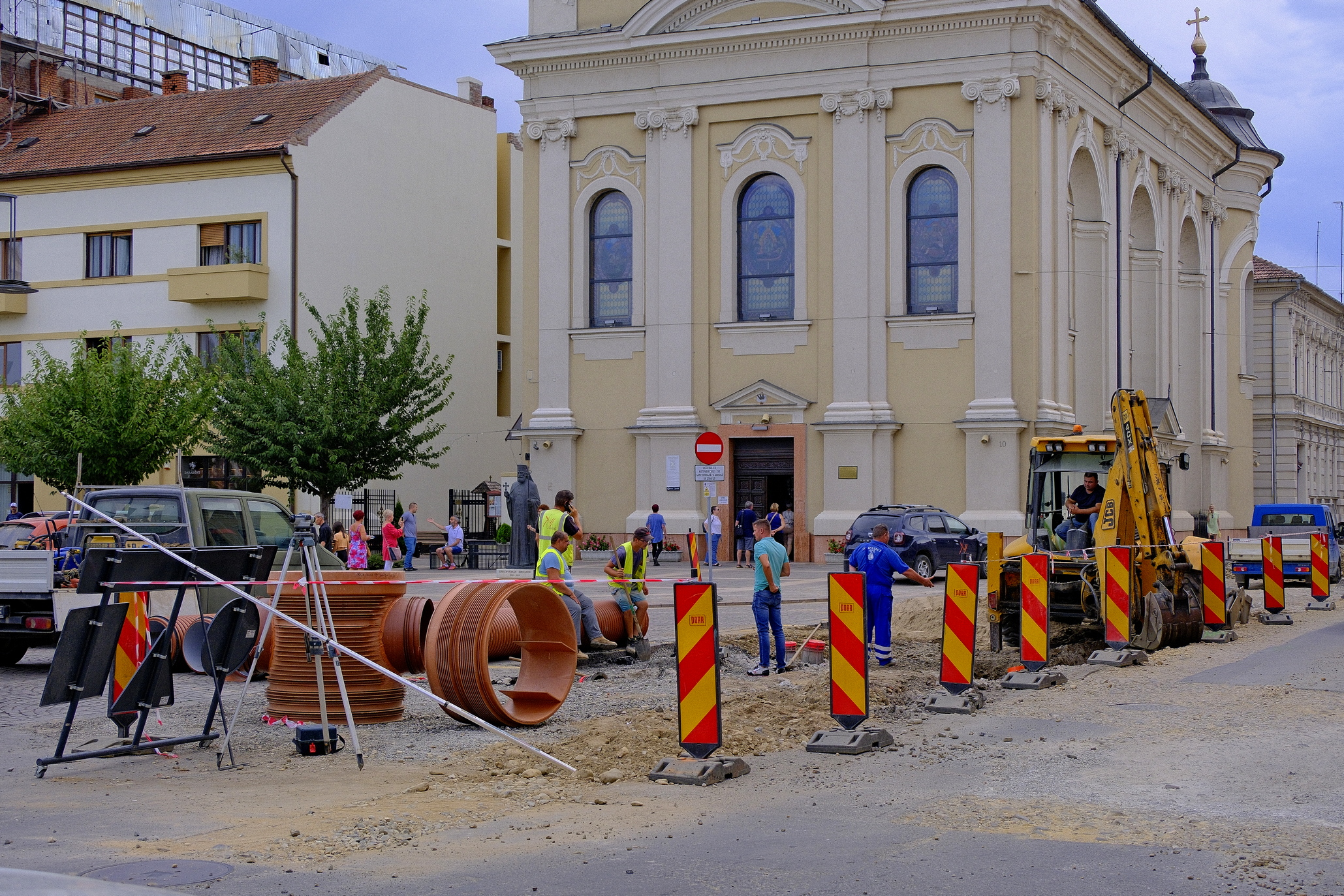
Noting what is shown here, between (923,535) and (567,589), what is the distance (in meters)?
16.7

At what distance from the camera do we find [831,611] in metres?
11.1

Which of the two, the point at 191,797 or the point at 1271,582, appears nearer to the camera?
the point at 191,797

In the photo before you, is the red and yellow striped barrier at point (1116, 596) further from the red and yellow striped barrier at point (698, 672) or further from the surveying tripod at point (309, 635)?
the surveying tripod at point (309, 635)

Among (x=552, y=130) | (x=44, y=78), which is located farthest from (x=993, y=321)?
(x=44, y=78)

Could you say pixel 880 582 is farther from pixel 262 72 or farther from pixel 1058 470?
pixel 262 72

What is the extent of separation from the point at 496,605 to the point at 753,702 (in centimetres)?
247

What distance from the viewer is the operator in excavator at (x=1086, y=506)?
1858cm

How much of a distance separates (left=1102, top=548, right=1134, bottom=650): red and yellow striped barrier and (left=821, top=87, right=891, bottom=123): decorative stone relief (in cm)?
2156

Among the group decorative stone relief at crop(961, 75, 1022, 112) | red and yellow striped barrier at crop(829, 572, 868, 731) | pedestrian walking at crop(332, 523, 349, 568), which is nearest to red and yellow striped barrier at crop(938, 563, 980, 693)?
red and yellow striped barrier at crop(829, 572, 868, 731)

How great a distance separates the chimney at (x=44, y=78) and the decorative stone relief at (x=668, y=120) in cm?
2551

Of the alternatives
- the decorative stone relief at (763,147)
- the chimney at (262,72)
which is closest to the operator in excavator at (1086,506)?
the decorative stone relief at (763,147)

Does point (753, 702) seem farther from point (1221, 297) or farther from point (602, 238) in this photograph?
point (1221, 297)

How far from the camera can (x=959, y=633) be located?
532 inches

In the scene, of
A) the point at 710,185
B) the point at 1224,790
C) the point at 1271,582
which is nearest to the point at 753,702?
the point at 1224,790
